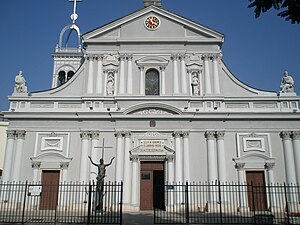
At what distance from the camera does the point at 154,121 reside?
22.7 metres

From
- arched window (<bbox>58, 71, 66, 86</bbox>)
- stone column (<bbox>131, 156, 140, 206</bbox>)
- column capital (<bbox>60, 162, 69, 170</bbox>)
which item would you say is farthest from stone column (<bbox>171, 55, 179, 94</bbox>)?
arched window (<bbox>58, 71, 66, 86</bbox>)

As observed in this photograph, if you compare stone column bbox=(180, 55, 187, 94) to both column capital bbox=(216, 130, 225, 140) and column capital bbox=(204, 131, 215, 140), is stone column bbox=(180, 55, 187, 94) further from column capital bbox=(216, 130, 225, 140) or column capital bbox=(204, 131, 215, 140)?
column capital bbox=(216, 130, 225, 140)

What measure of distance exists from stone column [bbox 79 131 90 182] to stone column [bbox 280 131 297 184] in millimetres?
13577

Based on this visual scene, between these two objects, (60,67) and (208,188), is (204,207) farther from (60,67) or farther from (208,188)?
(60,67)

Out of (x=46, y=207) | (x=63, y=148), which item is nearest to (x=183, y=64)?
(x=63, y=148)

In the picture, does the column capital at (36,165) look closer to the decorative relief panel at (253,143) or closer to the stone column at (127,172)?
the stone column at (127,172)

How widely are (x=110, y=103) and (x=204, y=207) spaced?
9663mm

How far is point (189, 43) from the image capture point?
24703mm

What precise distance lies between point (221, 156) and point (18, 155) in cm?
1401

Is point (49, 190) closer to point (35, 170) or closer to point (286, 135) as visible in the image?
point (35, 170)

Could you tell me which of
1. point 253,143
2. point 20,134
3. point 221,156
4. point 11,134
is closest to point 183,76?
point 221,156

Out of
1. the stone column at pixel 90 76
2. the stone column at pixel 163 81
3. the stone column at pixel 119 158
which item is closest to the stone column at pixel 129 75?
the stone column at pixel 163 81

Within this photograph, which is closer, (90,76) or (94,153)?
(94,153)

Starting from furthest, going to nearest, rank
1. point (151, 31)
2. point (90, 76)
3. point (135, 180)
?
point (151, 31), point (90, 76), point (135, 180)
